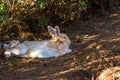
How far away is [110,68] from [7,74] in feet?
4.57

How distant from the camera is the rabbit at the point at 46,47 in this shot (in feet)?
16.7

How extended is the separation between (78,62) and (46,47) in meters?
0.59

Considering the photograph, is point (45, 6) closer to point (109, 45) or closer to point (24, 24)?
point (24, 24)

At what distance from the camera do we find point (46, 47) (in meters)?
5.21

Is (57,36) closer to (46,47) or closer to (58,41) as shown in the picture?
(58,41)

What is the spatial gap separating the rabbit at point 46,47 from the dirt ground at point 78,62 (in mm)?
94

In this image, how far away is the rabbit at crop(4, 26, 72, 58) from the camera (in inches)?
200

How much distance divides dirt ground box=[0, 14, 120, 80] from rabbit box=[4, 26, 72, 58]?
0.09 m

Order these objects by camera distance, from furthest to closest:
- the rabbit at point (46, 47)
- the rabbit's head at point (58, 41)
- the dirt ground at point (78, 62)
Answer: the rabbit's head at point (58, 41) < the rabbit at point (46, 47) < the dirt ground at point (78, 62)

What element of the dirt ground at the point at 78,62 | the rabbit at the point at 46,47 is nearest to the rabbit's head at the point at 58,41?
the rabbit at the point at 46,47

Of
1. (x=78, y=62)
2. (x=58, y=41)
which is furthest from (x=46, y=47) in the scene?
(x=78, y=62)

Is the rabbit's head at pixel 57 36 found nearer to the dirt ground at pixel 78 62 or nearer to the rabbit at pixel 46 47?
the rabbit at pixel 46 47

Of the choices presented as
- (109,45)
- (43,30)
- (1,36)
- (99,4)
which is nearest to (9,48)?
(1,36)

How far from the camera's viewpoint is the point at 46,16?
5.72 m
